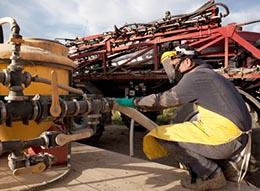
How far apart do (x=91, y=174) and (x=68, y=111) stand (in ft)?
3.37

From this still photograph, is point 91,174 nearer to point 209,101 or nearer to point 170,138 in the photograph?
point 170,138

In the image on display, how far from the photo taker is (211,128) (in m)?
2.74

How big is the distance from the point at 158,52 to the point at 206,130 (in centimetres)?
317

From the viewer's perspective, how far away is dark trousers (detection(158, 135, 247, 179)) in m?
2.72

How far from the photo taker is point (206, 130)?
9.09ft

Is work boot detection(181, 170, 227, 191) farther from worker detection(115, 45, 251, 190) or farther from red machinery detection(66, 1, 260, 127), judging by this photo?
red machinery detection(66, 1, 260, 127)

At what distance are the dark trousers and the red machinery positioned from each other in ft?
5.93

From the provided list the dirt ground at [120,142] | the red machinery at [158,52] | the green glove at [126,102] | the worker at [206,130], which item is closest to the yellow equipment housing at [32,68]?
the green glove at [126,102]

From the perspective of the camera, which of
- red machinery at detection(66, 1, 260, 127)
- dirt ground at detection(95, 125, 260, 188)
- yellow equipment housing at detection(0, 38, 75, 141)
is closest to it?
yellow equipment housing at detection(0, 38, 75, 141)

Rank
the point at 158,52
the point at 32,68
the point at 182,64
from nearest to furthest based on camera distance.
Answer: the point at 32,68 < the point at 182,64 < the point at 158,52

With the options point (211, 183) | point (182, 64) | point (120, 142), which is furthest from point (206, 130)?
point (120, 142)

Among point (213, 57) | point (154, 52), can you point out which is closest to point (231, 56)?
point (213, 57)

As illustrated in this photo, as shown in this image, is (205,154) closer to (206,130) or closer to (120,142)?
(206,130)

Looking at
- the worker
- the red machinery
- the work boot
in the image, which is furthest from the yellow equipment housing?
the red machinery
